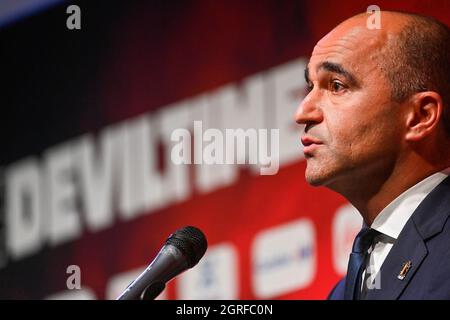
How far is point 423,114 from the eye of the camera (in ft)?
4.97

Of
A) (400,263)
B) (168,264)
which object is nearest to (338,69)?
(400,263)

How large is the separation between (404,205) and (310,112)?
0.86 ft

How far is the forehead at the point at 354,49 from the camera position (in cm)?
152

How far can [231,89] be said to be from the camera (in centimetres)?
229

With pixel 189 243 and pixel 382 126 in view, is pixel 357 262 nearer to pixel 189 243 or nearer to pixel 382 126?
pixel 382 126

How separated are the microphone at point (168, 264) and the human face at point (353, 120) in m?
0.32

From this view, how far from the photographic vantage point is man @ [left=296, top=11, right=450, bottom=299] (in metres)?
1.50

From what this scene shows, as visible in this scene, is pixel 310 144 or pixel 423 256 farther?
pixel 310 144

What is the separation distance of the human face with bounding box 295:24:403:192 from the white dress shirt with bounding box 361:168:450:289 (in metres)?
0.07

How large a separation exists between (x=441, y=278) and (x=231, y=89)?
1.11m

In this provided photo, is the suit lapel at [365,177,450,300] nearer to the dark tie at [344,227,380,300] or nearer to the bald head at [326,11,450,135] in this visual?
the dark tie at [344,227,380,300]

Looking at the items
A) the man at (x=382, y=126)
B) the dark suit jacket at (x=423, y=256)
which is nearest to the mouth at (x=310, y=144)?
the man at (x=382, y=126)

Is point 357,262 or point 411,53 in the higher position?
point 411,53
